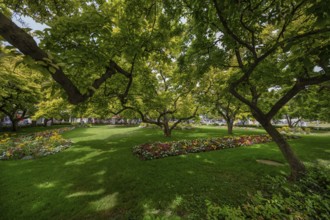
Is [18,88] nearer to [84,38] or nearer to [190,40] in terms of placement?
[84,38]

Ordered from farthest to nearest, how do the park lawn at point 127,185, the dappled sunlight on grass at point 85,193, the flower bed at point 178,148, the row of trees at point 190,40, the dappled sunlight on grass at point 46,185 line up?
the flower bed at point 178,148, the dappled sunlight on grass at point 46,185, the dappled sunlight on grass at point 85,193, the park lawn at point 127,185, the row of trees at point 190,40

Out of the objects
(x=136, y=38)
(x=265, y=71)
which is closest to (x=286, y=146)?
(x=265, y=71)

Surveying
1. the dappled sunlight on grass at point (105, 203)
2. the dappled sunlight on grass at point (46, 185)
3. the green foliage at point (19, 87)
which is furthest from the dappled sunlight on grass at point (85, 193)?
the green foliage at point (19, 87)

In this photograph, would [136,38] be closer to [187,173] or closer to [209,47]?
[209,47]

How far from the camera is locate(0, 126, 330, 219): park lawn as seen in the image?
4.72m

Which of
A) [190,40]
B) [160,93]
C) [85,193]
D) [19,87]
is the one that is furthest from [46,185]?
[160,93]

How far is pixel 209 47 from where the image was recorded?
20.7 feet

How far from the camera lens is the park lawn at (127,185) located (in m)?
4.72

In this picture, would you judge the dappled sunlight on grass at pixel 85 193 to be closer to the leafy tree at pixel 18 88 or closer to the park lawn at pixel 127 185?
the park lawn at pixel 127 185

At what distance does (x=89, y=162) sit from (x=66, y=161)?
60.3 inches

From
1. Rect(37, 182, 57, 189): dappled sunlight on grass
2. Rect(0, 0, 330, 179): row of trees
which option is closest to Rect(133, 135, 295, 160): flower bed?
Rect(37, 182, 57, 189): dappled sunlight on grass

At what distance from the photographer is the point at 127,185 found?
623cm

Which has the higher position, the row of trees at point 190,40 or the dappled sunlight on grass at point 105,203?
the row of trees at point 190,40

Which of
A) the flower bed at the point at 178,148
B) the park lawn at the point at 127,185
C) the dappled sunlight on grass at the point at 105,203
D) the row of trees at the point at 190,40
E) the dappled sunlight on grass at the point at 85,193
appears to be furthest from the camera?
the flower bed at the point at 178,148
